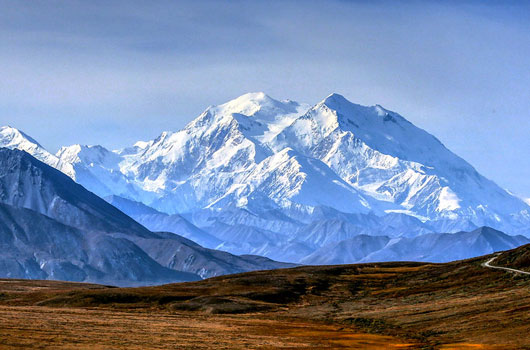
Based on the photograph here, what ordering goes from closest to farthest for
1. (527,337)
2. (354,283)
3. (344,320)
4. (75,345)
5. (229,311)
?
(75,345) < (527,337) < (344,320) < (229,311) < (354,283)

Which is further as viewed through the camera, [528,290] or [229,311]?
[229,311]

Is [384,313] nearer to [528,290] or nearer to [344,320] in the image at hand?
[344,320]

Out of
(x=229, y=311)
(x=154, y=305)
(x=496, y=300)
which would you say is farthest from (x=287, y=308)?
(x=496, y=300)

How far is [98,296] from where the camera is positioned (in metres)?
162

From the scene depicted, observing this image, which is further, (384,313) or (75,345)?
(384,313)

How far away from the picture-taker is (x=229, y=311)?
152 m

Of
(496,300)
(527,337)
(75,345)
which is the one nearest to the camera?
(75,345)

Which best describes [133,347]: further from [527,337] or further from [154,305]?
[154,305]

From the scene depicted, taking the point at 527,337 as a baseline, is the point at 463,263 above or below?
above

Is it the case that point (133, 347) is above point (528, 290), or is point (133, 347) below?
below

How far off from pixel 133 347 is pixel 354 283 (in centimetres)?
9788

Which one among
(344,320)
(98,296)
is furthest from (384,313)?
(98,296)

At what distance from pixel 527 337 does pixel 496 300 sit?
2598cm

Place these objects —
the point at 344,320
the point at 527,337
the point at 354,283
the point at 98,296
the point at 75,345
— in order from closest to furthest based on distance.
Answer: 1. the point at 75,345
2. the point at 527,337
3. the point at 344,320
4. the point at 98,296
5. the point at 354,283
